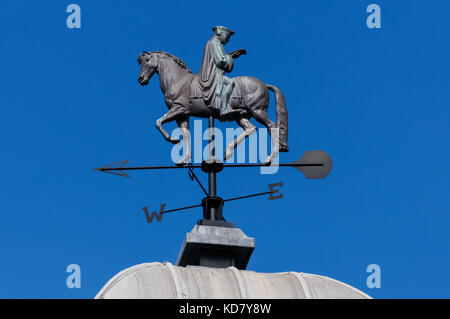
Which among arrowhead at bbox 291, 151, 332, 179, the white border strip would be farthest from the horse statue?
the white border strip

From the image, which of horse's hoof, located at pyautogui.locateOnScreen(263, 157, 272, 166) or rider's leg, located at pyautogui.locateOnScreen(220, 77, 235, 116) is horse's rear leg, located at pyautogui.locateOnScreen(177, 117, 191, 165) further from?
horse's hoof, located at pyautogui.locateOnScreen(263, 157, 272, 166)

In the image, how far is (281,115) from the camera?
2595cm

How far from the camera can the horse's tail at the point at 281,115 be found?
2562cm

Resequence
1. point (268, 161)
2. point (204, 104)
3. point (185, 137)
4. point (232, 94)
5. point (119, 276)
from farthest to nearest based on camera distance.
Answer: point (232, 94), point (204, 104), point (185, 137), point (268, 161), point (119, 276)

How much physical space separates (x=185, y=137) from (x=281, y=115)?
2084 mm

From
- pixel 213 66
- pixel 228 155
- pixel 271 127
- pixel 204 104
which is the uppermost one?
pixel 213 66

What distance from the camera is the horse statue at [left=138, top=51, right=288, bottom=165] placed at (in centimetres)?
2547

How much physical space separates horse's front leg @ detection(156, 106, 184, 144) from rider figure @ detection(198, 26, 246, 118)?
0.60 m

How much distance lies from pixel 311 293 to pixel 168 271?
8.37ft

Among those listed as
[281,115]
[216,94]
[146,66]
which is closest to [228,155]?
[216,94]

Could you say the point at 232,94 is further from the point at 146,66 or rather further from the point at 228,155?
the point at 146,66
